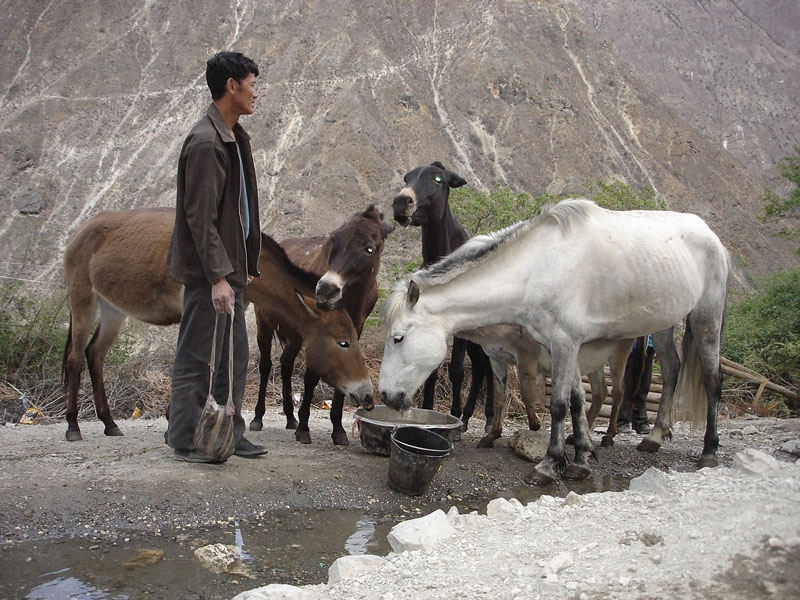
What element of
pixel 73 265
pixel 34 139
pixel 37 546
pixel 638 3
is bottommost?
pixel 37 546

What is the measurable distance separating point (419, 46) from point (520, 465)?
52.4m

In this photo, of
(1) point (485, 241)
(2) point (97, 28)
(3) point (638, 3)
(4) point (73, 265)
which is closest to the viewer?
(1) point (485, 241)

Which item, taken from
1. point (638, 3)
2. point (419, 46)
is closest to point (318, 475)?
point (419, 46)

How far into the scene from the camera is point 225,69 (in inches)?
188

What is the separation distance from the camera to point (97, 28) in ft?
178

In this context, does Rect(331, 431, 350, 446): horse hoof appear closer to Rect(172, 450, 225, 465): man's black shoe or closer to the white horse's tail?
Rect(172, 450, 225, 465): man's black shoe

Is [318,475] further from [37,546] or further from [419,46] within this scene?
[419,46]

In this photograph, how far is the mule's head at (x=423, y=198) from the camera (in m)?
6.56

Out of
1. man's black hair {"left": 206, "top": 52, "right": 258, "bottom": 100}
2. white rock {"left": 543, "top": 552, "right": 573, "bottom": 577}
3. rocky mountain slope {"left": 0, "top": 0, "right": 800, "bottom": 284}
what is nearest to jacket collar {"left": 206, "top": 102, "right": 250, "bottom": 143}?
man's black hair {"left": 206, "top": 52, "right": 258, "bottom": 100}

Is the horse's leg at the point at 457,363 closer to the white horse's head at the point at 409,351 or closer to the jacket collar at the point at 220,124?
the white horse's head at the point at 409,351

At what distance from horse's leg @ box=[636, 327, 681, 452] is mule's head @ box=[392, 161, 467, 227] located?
8.16 ft

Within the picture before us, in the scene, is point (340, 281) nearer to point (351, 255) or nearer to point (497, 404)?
point (351, 255)

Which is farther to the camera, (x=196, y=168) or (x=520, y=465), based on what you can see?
(x=520, y=465)

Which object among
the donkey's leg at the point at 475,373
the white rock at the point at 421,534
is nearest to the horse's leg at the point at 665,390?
the donkey's leg at the point at 475,373
